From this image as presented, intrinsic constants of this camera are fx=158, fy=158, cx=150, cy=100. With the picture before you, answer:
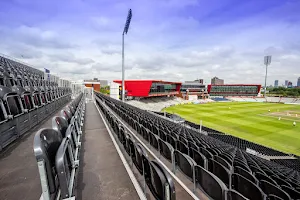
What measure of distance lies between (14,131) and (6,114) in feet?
2.49

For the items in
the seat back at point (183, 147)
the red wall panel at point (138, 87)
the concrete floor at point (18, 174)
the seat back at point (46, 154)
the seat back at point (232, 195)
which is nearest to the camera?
the seat back at point (46, 154)

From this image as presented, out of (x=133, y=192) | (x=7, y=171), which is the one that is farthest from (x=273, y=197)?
(x=7, y=171)

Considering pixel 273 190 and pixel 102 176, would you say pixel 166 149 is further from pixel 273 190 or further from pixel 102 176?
pixel 273 190

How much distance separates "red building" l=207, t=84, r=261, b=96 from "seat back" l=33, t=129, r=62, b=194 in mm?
96630

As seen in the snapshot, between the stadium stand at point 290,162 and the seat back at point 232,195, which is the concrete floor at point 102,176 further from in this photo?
the stadium stand at point 290,162

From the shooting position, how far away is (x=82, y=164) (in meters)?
3.83

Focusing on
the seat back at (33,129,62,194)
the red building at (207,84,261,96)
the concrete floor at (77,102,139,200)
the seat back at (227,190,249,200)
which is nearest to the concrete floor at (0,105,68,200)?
the concrete floor at (77,102,139,200)

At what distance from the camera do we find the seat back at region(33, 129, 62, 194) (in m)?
1.61

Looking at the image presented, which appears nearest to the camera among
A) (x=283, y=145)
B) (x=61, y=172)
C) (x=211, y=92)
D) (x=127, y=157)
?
(x=61, y=172)

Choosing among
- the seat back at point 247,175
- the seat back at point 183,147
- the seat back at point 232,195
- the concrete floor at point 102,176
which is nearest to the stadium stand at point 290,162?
the seat back at point 183,147

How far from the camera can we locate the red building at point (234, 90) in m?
82.4

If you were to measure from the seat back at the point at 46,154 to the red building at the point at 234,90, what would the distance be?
96630 millimetres

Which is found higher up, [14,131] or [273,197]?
[14,131]

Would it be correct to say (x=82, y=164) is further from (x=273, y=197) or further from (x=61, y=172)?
(x=273, y=197)
